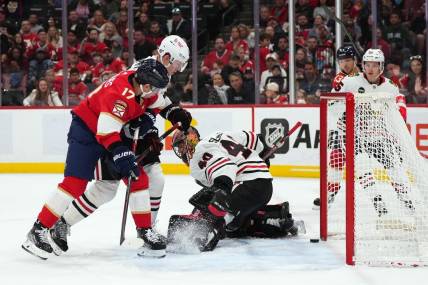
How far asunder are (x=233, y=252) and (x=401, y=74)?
179 inches

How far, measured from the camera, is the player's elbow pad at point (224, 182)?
13.0 feet

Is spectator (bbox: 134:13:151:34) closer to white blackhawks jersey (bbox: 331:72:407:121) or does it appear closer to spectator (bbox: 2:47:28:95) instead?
spectator (bbox: 2:47:28:95)

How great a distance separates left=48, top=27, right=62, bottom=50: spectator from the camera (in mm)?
8922

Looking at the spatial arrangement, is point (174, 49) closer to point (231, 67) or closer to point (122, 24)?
point (231, 67)

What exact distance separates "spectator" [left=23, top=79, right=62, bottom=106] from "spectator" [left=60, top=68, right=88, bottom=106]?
10 centimetres

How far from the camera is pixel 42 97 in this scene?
8641 millimetres

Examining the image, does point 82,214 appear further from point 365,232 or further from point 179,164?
point 179,164

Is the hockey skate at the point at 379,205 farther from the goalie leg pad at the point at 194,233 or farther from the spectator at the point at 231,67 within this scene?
the spectator at the point at 231,67

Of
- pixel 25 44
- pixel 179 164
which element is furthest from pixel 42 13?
pixel 179 164

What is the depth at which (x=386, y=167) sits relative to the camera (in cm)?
409

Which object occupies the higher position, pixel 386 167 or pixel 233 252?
pixel 386 167

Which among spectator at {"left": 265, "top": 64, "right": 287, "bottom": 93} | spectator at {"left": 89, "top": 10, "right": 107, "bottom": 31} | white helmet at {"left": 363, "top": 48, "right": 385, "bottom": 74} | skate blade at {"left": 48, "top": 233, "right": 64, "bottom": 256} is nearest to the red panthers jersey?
skate blade at {"left": 48, "top": 233, "right": 64, "bottom": 256}

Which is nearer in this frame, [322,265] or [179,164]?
[322,265]

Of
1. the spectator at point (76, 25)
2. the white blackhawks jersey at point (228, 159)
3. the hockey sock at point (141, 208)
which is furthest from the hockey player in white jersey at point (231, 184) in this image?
the spectator at point (76, 25)
